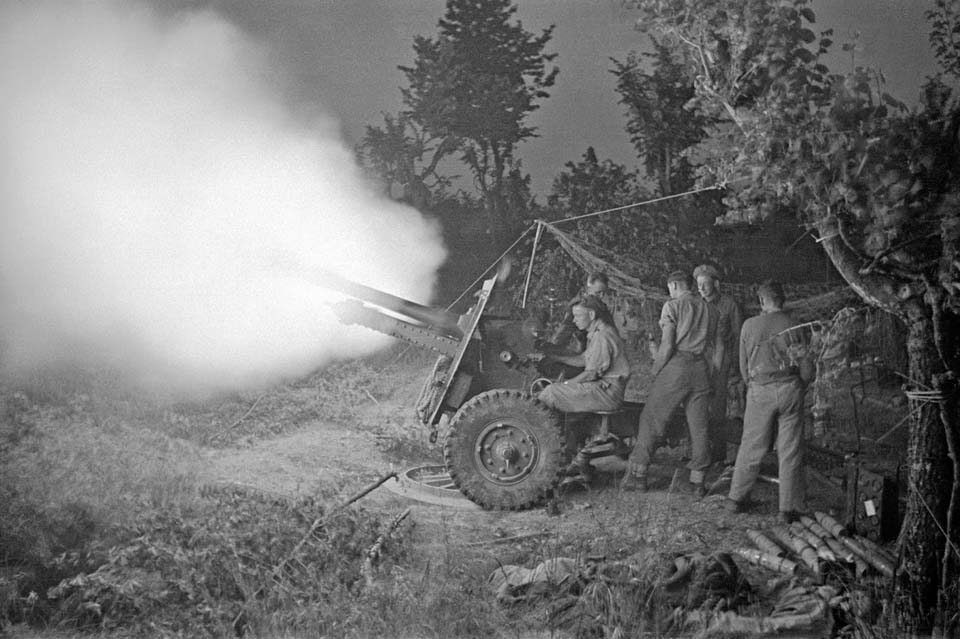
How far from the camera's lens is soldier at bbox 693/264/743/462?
5723 mm

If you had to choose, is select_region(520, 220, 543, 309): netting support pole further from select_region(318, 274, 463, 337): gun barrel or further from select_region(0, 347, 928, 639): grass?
select_region(0, 347, 928, 639): grass

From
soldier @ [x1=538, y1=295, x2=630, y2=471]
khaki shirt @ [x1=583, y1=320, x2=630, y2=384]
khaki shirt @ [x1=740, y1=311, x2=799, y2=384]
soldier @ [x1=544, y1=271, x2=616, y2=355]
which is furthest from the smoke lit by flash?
khaki shirt @ [x1=740, y1=311, x2=799, y2=384]

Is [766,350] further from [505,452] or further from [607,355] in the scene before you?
[505,452]

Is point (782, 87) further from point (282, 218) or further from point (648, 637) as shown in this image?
point (282, 218)

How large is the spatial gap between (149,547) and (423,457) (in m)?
2.23

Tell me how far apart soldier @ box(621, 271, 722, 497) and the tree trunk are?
5.39ft

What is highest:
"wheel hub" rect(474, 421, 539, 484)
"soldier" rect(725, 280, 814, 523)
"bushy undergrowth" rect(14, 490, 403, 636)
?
"soldier" rect(725, 280, 814, 523)

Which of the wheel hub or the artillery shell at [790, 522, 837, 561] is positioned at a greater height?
the wheel hub

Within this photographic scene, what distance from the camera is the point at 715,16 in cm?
448

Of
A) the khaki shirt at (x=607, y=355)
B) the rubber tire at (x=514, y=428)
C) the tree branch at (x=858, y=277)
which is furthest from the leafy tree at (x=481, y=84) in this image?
the tree branch at (x=858, y=277)

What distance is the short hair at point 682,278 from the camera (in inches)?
229

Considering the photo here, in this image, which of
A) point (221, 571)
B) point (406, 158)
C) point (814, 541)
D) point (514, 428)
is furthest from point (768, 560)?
point (406, 158)

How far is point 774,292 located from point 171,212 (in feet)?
14.2

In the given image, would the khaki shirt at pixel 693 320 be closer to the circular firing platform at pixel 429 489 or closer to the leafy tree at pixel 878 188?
the leafy tree at pixel 878 188
